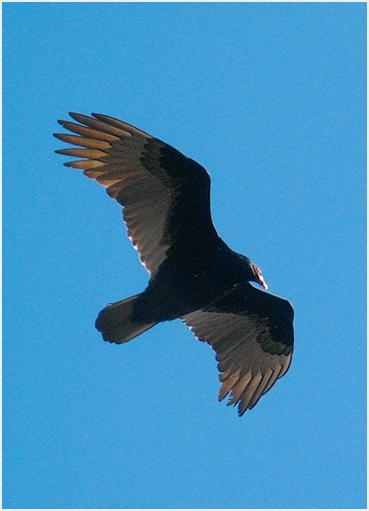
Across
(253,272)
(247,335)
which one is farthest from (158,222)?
(247,335)

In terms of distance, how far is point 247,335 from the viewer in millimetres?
8219

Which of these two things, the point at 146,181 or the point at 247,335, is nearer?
the point at 146,181

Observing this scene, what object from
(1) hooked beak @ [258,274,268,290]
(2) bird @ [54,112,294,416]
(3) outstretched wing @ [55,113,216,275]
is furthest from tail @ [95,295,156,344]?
(1) hooked beak @ [258,274,268,290]

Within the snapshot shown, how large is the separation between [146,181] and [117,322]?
1.30 m

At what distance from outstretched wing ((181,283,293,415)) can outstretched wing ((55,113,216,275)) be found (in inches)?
44.7

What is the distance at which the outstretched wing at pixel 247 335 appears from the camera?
315 inches

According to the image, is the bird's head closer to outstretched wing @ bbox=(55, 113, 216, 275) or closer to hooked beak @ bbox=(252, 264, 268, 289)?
hooked beak @ bbox=(252, 264, 268, 289)

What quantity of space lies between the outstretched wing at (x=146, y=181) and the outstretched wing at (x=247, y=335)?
1136mm

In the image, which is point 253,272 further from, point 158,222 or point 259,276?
point 158,222

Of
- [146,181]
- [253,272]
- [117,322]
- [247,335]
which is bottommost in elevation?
[117,322]

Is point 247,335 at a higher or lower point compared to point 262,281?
lower

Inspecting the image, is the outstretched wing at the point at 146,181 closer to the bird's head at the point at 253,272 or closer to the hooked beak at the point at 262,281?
the bird's head at the point at 253,272

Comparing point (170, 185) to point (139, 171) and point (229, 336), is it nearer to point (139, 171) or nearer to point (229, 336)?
point (139, 171)

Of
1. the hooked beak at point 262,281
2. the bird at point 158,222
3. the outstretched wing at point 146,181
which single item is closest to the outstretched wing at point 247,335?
the hooked beak at point 262,281
